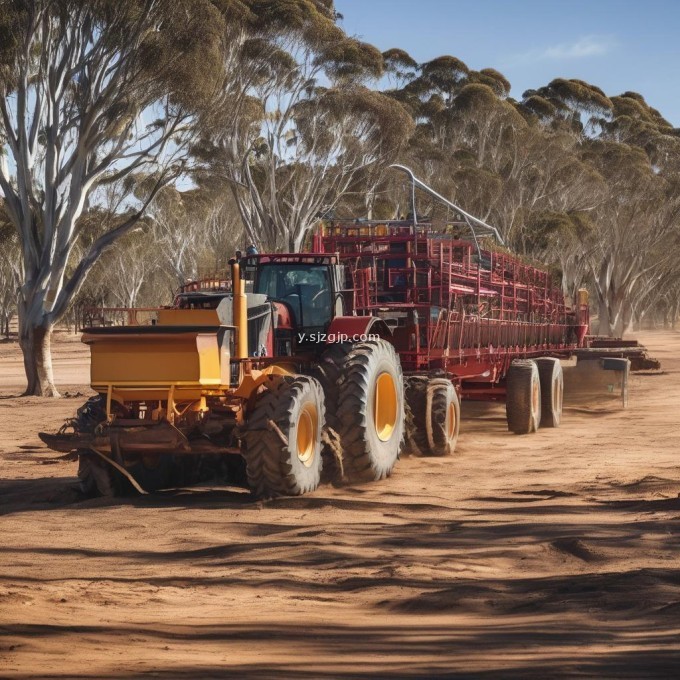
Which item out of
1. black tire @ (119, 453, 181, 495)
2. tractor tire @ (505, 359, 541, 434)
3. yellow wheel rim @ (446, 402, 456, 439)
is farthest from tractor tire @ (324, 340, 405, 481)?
tractor tire @ (505, 359, 541, 434)

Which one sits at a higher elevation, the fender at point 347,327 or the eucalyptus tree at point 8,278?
the eucalyptus tree at point 8,278

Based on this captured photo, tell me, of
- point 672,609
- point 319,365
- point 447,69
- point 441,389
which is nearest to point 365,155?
point 447,69

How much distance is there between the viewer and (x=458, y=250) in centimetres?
1609

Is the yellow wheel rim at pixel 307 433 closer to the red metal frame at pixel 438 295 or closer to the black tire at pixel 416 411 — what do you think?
the red metal frame at pixel 438 295

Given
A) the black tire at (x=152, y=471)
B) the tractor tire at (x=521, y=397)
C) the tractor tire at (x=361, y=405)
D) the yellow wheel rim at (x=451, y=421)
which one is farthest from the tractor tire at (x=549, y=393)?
the black tire at (x=152, y=471)

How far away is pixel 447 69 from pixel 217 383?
42.5 m

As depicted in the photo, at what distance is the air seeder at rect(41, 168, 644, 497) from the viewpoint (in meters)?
9.76

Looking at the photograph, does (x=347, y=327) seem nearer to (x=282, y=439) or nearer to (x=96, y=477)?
(x=282, y=439)

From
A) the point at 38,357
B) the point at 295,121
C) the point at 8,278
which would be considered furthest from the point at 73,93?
the point at 8,278

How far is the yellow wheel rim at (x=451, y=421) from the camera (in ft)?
45.6

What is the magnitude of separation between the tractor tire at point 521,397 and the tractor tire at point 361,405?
5.14 m

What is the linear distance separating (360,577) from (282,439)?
8.80 ft

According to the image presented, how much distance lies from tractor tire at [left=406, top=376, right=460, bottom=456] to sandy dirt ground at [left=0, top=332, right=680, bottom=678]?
61cm

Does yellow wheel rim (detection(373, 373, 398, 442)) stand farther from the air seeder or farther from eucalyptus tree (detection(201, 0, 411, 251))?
eucalyptus tree (detection(201, 0, 411, 251))
